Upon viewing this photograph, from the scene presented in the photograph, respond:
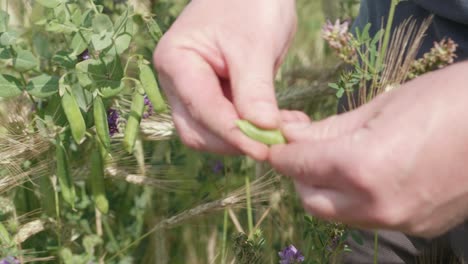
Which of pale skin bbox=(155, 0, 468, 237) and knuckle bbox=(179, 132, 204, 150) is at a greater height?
pale skin bbox=(155, 0, 468, 237)

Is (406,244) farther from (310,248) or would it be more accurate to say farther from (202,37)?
(202,37)

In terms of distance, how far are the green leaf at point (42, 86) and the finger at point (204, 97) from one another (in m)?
0.45

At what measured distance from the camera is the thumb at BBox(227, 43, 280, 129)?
3.33 ft

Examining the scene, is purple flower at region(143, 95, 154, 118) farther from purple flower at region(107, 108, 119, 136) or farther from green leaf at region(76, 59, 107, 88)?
green leaf at region(76, 59, 107, 88)

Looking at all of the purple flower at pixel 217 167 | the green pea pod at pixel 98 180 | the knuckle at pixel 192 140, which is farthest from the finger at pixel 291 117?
the purple flower at pixel 217 167

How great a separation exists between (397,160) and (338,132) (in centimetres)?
9

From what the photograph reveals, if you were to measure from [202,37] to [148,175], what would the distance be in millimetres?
685

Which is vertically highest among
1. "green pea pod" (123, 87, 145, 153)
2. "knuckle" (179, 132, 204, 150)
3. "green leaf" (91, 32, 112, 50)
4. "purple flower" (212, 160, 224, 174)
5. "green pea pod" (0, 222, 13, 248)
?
"green leaf" (91, 32, 112, 50)

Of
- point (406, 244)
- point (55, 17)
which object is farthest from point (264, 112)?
point (406, 244)

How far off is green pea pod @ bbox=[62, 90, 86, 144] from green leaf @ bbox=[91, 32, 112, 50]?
0.09 meters

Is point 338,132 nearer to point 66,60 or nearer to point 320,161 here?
point 320,161

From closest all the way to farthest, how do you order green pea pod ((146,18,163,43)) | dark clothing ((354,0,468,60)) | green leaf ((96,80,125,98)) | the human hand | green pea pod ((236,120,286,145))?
the human hand < green pea pod ((236,120,286,145)) < dark clothing ((354,0,468,60)) < green leaf ((96,80,125,98)) < green pea pod ((146,18,163,43))

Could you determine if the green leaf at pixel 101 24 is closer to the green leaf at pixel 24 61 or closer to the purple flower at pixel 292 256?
the green leaf at pixel 24 61

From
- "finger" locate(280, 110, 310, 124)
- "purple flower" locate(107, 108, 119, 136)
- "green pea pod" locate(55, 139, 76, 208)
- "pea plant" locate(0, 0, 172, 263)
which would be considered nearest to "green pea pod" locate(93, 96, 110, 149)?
"pea plant" locate(0, 0, 172, 263)
